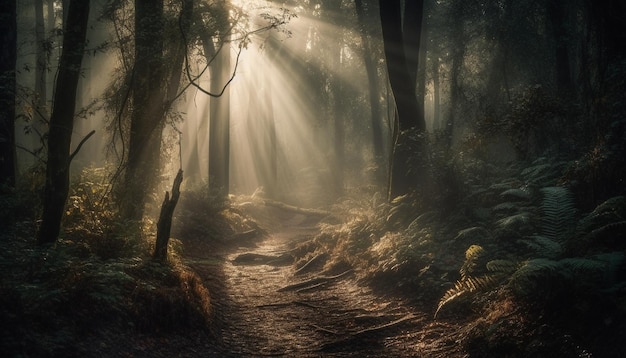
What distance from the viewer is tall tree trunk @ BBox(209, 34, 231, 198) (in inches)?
933

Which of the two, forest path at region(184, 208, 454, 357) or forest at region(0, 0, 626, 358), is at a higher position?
forest at region(0, 0, 626, 358)

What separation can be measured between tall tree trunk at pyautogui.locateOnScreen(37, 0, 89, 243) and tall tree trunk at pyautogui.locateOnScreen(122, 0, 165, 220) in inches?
119

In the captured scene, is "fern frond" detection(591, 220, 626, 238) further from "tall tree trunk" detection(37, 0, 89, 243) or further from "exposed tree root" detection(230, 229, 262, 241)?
"exposed tree root" detection(230, 229, 262, 241)

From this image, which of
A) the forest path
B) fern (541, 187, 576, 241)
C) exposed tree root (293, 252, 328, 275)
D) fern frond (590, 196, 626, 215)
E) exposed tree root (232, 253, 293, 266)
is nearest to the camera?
fern frond (590, 196, 626, 215)

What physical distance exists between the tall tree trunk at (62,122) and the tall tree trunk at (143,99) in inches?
119

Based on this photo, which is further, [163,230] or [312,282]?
[312,282]

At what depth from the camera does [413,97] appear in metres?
13.5

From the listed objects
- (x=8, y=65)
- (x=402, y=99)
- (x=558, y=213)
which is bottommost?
(x=558, y=213)

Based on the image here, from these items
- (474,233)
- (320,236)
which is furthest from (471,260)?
(320,236)

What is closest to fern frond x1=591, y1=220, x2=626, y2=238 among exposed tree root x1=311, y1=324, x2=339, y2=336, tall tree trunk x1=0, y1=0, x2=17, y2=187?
exposed tree root x1=311, y1=324, x2=339, y2=336

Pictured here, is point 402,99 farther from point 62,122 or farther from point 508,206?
point 62,122

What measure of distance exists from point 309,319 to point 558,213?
15.1 feet

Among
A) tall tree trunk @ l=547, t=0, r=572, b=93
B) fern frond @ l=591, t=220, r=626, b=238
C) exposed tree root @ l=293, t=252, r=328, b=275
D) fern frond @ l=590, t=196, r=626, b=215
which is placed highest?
tall tree trunk @ l=547, t=0, r=572, b=93

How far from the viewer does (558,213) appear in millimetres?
6941
